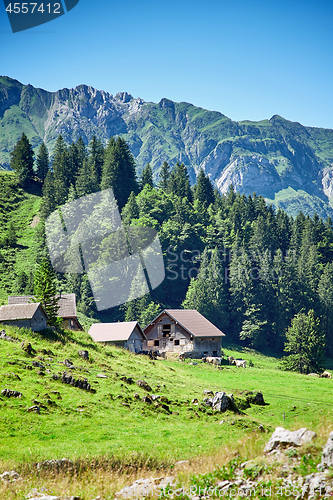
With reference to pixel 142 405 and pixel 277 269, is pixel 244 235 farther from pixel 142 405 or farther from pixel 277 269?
pixel 142 405

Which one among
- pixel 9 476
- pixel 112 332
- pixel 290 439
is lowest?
pixel 112 332

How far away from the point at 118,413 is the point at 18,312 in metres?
17.5

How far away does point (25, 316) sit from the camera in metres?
37.7

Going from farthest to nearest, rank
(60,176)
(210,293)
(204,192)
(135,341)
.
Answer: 1. (204,192)
2. (60,176)
3. (210,293)
4. (135,341)

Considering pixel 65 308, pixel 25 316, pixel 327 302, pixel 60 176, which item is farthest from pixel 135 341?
pixel 60 176

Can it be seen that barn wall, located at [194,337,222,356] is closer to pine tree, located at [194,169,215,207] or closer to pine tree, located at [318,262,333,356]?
pine tree, located at [318,262,333,356]

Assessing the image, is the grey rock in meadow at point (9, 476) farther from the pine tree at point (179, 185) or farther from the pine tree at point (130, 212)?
the pine tree at point (179, 185)

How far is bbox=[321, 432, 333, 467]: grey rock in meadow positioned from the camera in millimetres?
13445

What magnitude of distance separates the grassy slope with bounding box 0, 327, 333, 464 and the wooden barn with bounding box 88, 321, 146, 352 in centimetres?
1462

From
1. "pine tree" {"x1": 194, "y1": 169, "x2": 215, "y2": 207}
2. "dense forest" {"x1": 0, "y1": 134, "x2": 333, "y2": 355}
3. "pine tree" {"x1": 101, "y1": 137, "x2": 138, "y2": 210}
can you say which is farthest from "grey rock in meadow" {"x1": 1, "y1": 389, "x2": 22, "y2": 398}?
"pine tree" {"x1": 194, "y1": 169, "x2": 215, "y2": 207}

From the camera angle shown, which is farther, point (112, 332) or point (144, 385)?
point (112, 332)

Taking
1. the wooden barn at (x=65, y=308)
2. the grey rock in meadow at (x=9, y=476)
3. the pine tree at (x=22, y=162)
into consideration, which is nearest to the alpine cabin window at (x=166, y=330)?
the wooden barn at (x=65, y=308)

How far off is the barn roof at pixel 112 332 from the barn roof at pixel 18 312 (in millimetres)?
16159

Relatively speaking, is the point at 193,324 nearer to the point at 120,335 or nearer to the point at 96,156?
the point at 120,335
